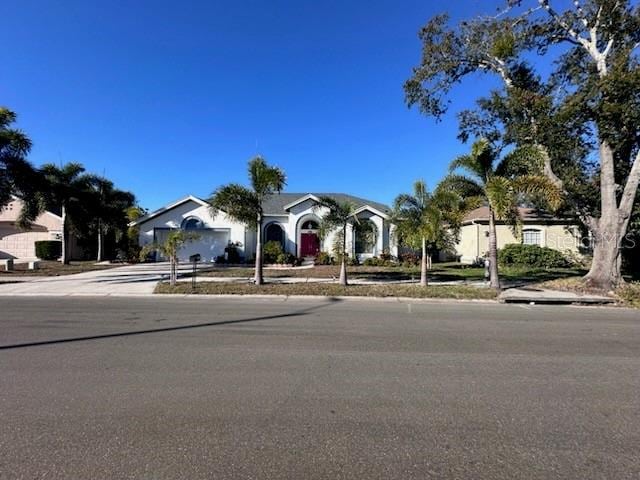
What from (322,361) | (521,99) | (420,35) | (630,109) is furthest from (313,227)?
(322,361)

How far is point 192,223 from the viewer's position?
92.6 feet

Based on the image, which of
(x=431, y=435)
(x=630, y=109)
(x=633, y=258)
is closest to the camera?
(x=431, y=435)

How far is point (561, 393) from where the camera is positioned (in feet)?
15.1

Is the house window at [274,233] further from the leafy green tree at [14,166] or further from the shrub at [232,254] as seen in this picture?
the leafy green tree at [14,166]

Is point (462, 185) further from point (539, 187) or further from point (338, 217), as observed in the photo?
point (338, 217)

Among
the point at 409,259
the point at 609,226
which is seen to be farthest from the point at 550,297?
the point at 409,259

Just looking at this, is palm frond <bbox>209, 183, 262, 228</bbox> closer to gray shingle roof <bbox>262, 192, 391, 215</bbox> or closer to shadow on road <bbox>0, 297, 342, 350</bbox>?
shadow on road <bbox>0, 297, 342, 350</bbox>

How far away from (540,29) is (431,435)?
20147 millimetres

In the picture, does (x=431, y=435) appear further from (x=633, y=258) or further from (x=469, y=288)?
(x=633, y=258)

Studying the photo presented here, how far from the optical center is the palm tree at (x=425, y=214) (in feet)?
49.0

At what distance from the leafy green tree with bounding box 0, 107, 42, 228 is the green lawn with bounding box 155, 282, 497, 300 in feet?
35.6

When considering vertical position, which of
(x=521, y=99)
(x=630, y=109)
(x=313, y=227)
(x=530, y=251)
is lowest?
(x=530, y=251)

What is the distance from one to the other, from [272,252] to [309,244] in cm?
337

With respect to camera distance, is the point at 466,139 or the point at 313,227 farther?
the point at 313,227
